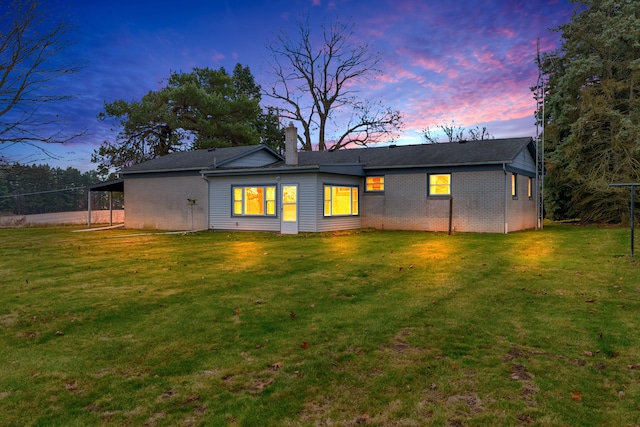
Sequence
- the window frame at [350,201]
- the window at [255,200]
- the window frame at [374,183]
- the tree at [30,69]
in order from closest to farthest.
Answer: the tree at [30,69], the window frame at [350,201], the window at [255,200], the window frame at [374,183]

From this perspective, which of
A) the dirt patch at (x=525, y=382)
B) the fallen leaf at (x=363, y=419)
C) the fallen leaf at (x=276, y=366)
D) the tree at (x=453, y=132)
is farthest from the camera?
the tree at (x=453, y=132)

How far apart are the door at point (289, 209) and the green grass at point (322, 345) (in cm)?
890

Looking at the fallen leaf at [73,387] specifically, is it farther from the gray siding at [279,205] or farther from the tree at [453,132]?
the tree at [453,132]

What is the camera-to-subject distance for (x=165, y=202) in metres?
23.0

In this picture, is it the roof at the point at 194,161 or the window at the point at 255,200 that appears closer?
the window at the point at 255,200

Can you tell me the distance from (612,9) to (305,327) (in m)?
29.9

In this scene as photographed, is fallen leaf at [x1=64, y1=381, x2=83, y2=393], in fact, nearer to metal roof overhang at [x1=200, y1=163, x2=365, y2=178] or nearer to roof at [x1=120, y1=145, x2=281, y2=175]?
metal roof overhang at [x1=200, y1=163, x2=365, y2=178]

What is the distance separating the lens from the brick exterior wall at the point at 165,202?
2167 cm

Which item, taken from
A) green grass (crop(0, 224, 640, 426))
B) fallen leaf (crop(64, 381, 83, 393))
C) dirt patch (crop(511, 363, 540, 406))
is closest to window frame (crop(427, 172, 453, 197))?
green grass (crop(0, 224, 640, 426))

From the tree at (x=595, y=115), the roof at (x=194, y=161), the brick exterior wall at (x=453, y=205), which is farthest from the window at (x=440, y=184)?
the roof at (x=194, y=161)

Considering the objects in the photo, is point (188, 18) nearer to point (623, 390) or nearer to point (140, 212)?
point (140, 212)

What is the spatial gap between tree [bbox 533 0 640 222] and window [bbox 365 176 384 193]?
11473 mm

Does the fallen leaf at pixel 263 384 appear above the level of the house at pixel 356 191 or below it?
below

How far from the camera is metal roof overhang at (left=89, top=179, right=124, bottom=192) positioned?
24844 millimetres
